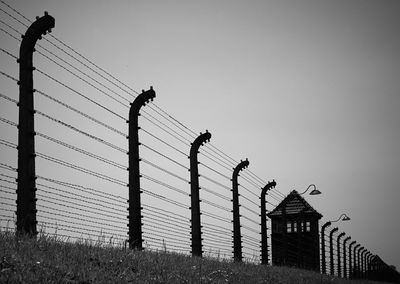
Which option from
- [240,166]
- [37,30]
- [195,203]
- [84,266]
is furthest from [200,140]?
[84,266]

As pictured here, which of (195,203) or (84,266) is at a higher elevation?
(195,203)

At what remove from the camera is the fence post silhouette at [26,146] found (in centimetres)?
603

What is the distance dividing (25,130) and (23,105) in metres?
0.35

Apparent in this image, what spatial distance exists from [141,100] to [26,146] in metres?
3.29

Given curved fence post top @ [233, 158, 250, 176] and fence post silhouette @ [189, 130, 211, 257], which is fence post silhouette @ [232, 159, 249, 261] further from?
fence post silhouette @ [189, 130, 211, 257]

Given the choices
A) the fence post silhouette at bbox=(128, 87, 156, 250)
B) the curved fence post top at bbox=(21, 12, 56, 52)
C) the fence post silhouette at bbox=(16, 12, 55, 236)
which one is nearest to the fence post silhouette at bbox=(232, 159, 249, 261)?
the fence post silhouette at bbox=(128, 87, 156, 250)

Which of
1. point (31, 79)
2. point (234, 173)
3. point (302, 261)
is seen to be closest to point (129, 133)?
point (31, 79)

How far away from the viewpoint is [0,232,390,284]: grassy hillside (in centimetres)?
446

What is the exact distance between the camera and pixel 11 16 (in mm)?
6539

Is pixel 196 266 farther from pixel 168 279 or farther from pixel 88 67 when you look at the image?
pixel 88 67

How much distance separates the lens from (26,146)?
619 centimetres

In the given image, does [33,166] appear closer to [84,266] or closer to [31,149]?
[31,149]

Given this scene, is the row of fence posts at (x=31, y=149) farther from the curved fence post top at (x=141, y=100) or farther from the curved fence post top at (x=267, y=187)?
the curved fence post top at (x=267, y=187)

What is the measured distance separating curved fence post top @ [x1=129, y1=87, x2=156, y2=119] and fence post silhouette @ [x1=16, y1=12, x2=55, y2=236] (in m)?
2.65
